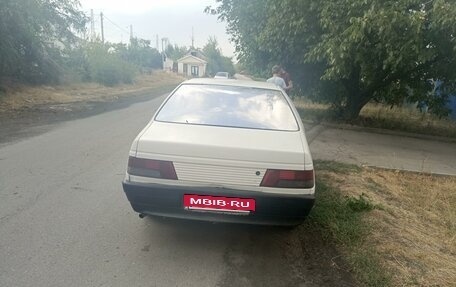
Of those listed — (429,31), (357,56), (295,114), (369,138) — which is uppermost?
(429,31)

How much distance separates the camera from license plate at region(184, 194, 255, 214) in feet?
11.1

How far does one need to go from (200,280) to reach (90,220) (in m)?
1.65

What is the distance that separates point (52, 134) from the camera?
889 cm

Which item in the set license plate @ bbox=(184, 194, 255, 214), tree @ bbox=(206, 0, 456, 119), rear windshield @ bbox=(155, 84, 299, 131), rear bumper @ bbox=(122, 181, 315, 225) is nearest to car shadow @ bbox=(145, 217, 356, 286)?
rear bumper @ bbox=(122, 181, 315, 225)

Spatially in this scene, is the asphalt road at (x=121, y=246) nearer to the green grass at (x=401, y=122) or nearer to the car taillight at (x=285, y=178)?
the car taillight at (x=285, y=178)

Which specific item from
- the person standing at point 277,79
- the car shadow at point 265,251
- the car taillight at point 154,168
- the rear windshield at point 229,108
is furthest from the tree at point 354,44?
the car taillight at point 154,168

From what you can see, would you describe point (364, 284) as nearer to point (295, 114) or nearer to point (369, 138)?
point (295, 114)

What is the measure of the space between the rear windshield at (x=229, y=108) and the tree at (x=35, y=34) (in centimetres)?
1216

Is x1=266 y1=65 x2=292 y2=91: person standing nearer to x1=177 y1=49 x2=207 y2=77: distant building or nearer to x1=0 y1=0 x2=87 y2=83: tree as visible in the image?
x1=0 y1=0 x2=87 y2=83: tree

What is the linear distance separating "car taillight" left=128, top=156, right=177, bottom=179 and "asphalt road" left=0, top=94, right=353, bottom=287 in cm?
75

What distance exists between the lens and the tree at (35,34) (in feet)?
46.8

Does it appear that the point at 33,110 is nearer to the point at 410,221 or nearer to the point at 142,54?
the point at 410,221

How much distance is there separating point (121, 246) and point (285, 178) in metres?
1.66

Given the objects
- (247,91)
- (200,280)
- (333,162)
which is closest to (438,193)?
(333,162)
